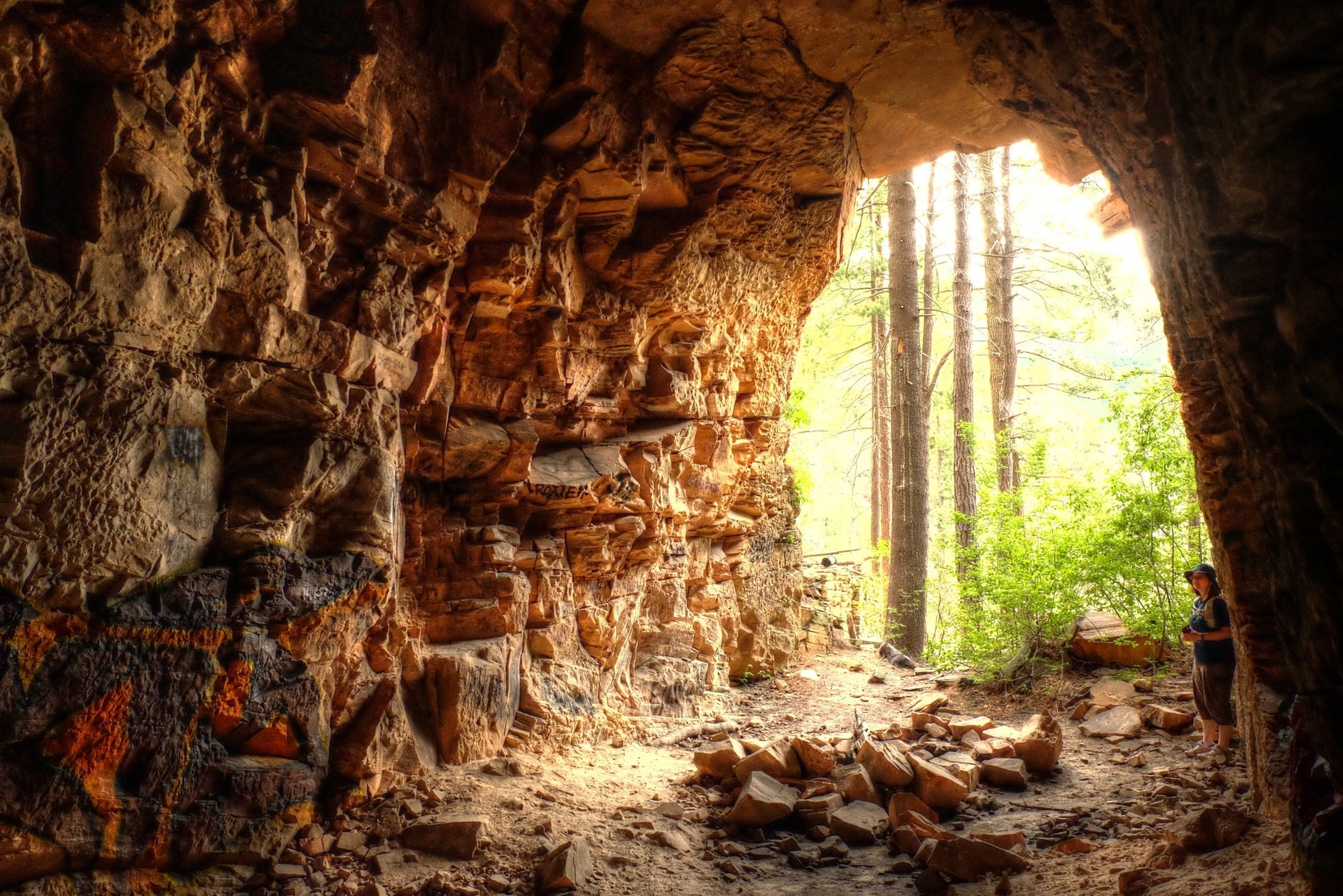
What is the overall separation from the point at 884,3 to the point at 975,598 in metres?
7.59

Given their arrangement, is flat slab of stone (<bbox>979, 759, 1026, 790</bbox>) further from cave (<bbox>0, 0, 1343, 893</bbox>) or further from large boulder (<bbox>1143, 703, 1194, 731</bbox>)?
cave (<bbox>0, 0, 1343, 893</bbox>)

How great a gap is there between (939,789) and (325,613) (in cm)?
435

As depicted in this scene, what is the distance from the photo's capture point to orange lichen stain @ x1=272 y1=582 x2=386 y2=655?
13.6 ft

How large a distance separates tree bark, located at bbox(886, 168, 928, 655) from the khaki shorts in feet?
18.3

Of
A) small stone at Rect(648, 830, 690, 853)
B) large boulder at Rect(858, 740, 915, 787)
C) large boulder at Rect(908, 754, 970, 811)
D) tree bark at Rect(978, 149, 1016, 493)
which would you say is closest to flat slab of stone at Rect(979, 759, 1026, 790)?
large boulder at Rect(908, 754, 970, 811)

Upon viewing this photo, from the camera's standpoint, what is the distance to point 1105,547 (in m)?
7.53

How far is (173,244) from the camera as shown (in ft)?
11.5

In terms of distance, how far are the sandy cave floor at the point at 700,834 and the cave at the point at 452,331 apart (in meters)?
0.43

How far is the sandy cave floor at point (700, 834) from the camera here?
3.55 m

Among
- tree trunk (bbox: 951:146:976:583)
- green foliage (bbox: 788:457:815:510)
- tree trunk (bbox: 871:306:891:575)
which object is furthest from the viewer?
tree trunk (bbox: 871:306:891:575)

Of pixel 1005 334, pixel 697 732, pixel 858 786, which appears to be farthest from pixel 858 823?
pixel 1005 334

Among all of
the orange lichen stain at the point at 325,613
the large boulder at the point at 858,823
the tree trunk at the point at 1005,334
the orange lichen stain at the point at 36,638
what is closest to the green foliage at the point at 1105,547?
the tree trunk at the point at 1005,334

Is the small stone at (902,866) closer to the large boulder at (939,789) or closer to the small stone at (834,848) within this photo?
the small stone at (834,848)

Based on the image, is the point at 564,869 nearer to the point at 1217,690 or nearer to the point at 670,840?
the point at 670,840
